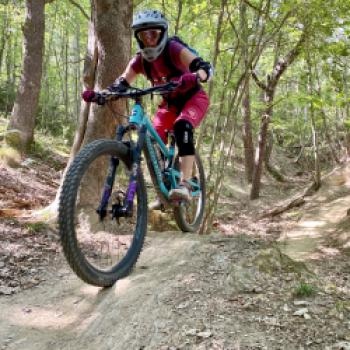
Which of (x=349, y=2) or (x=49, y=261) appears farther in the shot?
(x=349, y=2)

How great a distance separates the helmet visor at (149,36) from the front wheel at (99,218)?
1148mm

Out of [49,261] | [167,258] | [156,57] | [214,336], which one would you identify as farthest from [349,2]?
[214,336]

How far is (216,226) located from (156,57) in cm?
909

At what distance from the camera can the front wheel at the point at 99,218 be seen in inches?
137

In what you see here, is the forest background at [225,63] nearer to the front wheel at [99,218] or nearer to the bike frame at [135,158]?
the front wheel at [99,218]

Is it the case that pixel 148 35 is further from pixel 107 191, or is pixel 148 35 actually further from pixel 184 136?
pixel 107 191

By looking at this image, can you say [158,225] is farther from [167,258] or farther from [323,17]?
[323,17]

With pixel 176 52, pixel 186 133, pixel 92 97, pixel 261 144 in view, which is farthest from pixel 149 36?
pixel 261 144

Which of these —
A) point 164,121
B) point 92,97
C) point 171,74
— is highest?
point 171,74

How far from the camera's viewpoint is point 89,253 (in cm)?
501

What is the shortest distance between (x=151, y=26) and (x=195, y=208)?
3456 mm

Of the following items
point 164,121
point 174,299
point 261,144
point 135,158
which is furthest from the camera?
point 261,144

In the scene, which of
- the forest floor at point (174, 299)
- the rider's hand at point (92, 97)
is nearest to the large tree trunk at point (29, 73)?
the forest floor at point (174, 299)

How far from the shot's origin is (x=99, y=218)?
4.41 m
